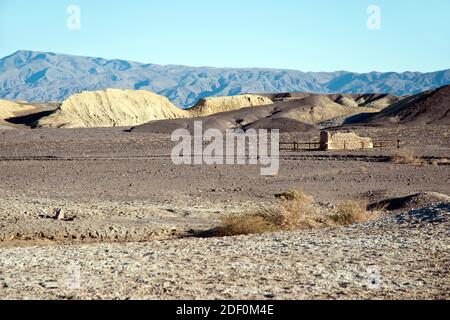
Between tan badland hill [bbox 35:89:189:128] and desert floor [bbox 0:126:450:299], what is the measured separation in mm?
71759

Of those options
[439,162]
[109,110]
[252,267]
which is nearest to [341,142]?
[439,162]

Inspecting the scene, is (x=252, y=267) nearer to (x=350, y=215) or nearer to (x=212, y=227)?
(x=350, y=215)

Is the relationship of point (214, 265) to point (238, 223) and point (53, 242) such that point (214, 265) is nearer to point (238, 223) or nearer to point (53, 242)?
point (238, 223)

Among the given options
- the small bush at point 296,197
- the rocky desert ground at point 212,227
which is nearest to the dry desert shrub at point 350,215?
the rocky desert ground at point 212,227

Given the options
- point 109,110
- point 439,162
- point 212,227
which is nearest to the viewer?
point 212,227

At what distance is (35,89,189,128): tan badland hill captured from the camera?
10762 cm

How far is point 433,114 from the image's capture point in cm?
9062

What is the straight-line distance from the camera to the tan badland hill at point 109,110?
108 m

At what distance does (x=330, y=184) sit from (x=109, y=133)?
159 feet

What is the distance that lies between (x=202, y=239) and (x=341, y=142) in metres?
38.9

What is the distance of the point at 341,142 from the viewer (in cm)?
5078

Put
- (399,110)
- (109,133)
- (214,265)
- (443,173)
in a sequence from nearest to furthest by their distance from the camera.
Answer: (214,265), (443,173), (109,133), (399,110)

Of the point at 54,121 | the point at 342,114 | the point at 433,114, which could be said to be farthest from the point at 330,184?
the point at 342,114
